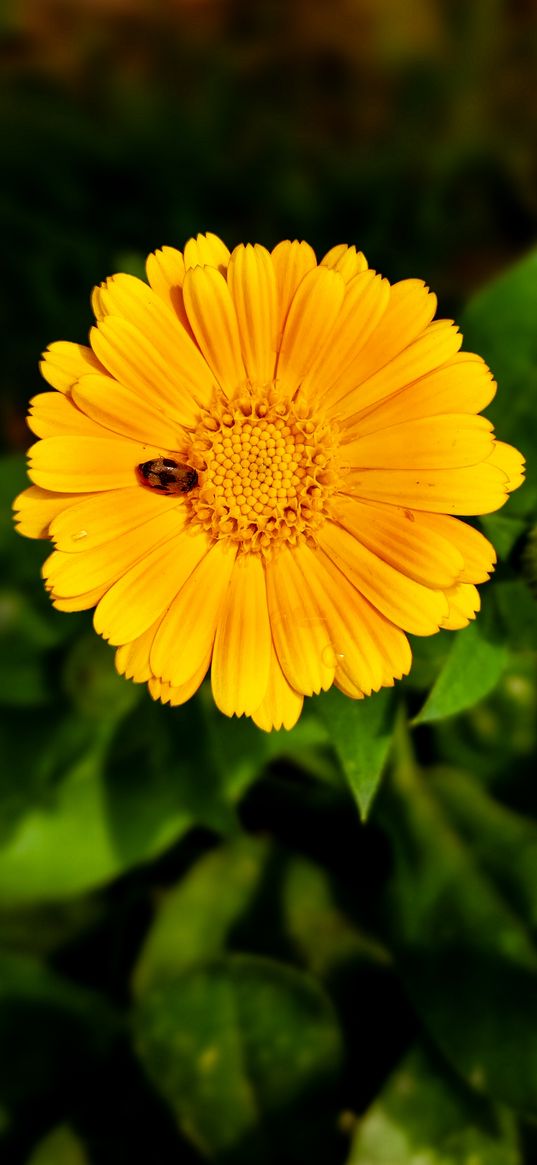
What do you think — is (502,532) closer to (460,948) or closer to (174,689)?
(174,689)

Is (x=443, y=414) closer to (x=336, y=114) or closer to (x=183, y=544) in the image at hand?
(x=183, y=544)

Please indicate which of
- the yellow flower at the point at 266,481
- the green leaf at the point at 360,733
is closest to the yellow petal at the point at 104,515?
the yellow flower at the point at 266,481

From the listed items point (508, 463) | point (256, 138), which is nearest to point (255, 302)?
point (508, 463)

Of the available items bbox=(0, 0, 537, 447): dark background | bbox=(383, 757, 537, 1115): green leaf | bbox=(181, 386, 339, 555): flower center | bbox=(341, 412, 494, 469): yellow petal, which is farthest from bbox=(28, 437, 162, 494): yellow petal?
bbox=(0, 0, 537, 447): dark background

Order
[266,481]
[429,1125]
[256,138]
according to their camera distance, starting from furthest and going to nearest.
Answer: [256,138] → [429,1125] → [266,481]

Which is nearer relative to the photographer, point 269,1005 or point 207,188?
point 269,1005

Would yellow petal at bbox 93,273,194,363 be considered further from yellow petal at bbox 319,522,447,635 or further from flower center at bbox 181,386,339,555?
yellow petal at bbox 319,522,447,635

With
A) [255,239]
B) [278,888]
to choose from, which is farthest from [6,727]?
[255,239]
